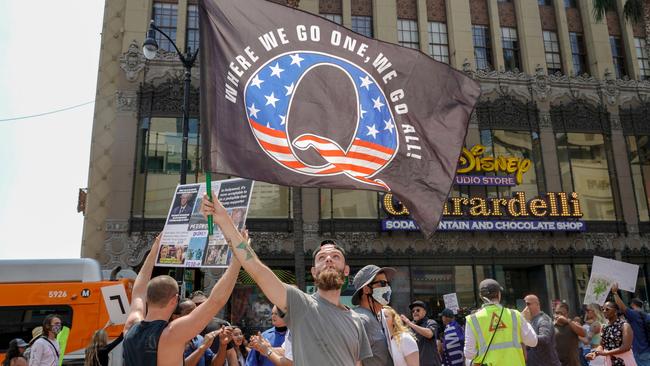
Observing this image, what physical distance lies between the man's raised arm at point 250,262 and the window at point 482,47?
22.5 m

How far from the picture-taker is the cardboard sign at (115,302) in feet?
24.9

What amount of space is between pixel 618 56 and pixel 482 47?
288 inches

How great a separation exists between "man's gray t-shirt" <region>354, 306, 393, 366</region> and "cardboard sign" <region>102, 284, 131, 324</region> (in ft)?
15.5

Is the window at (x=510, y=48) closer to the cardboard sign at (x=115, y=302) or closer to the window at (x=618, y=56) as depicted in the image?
the window at (x=618, y=56)

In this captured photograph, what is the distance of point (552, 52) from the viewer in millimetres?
24656

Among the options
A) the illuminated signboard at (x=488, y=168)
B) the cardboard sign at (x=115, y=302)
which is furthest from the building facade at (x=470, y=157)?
the cardboard sign at (x=115, y=302)

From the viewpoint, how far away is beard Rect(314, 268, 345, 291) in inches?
135

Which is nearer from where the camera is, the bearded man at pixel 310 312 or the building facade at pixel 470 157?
the bearded man at pixel 310 312

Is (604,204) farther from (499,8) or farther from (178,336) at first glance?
(178,336)

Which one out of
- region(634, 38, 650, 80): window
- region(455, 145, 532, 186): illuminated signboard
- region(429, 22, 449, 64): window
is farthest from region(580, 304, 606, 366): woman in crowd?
region(634, 38, 650, 80): window

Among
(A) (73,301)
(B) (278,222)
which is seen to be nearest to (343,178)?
Result: (A) (73,301)

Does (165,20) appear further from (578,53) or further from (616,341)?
(616,341)

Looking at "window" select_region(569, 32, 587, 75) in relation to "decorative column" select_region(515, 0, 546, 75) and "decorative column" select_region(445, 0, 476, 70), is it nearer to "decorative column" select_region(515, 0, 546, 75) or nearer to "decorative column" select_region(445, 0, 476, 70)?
"decorative column" select_region(515, 0, 546, 75)

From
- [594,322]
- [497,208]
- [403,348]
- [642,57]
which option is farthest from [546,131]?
[403,348]
